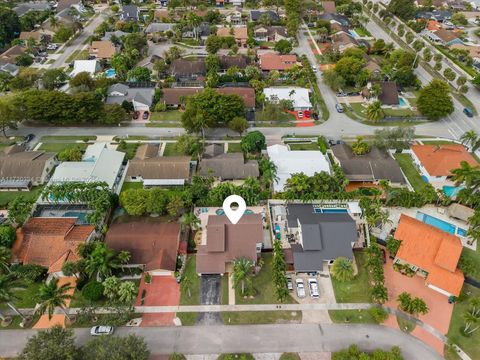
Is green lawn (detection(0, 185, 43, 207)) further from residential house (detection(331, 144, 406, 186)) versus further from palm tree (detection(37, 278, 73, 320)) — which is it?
residential house (detection(331, 144, 406, 186))

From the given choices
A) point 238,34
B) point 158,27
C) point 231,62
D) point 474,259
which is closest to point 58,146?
point 231,62

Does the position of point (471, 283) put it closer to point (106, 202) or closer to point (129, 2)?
point (106, 202)

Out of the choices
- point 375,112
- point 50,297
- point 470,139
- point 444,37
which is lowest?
point 50,297

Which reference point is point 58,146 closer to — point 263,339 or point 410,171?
point 263,339

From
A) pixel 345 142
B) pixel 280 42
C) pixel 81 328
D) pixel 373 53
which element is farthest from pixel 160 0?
pixel 81 328

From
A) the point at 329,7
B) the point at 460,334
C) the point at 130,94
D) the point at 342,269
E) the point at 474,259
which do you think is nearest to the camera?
the point at 460,334

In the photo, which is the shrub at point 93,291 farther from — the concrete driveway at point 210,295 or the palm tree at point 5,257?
the concrete driveway at point 210,295

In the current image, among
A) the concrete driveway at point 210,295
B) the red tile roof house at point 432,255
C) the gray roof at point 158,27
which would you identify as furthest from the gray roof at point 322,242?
the gray roof at point 158,27
